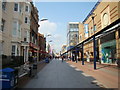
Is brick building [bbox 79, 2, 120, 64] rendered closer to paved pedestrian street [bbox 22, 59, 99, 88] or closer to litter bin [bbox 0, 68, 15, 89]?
paved pedestrian street [bbox 22, 59, 99, 88]

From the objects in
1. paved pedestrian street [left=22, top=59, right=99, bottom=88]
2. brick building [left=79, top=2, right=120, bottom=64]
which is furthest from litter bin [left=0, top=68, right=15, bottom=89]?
brick building [left=79, top=2, right=120, bottom=64]

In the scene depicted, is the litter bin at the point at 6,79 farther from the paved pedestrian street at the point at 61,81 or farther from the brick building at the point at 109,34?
the brick building at the point at 109,34

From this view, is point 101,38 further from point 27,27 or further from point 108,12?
point 27,27

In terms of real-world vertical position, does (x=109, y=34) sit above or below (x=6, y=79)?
above

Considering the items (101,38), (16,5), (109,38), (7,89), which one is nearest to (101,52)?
(101,38)

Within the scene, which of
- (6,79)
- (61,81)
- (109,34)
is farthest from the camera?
(109,34)

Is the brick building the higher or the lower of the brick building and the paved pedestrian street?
the higher

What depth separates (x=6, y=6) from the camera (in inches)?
873

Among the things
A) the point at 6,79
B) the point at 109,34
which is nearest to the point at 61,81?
the point at 6,79

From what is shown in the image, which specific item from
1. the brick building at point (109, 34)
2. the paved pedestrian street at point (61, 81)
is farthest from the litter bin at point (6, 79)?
Answer: the brick building at point (109, 34)

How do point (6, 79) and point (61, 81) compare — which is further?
point (61, 81)

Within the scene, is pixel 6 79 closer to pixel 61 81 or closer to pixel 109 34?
pixel 61 81

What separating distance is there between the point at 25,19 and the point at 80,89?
2641cm

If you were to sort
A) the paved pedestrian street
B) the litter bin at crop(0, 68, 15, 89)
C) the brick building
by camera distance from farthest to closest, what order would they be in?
the brick building
the paved pedestrian street
the litter bin at crop(0, 68, 15, 89)
